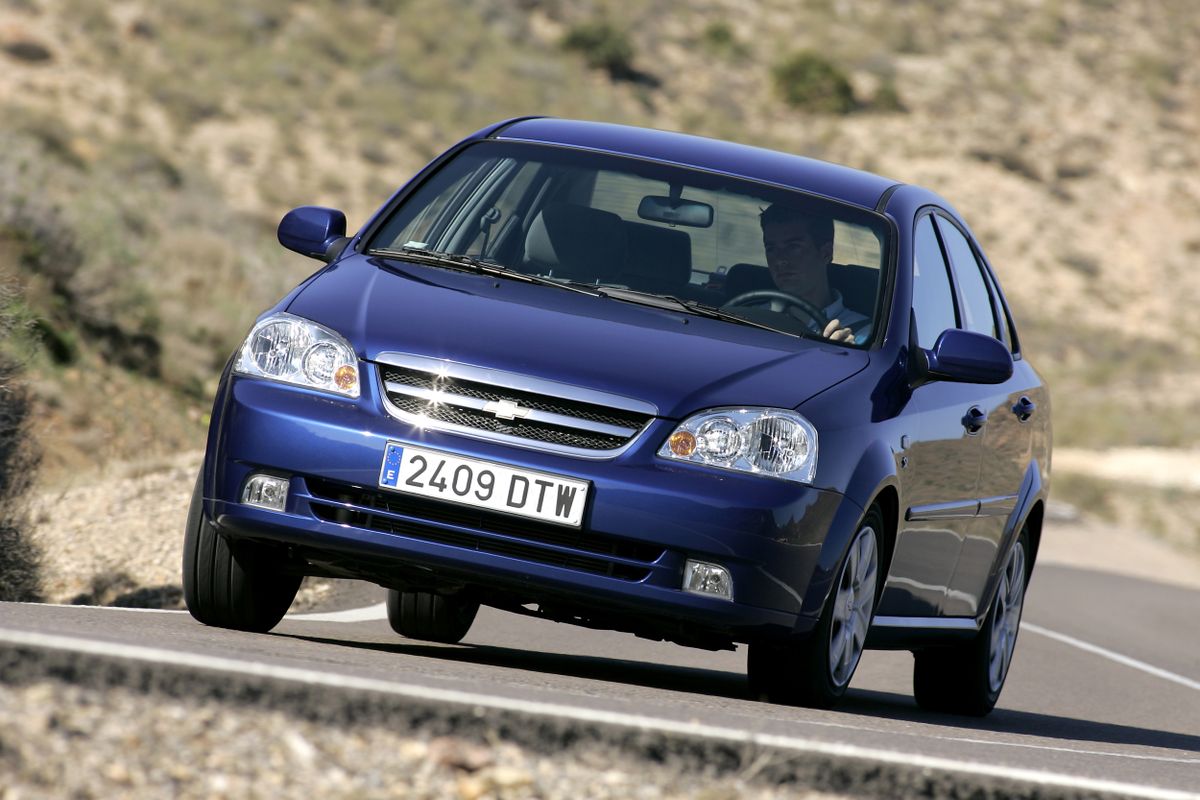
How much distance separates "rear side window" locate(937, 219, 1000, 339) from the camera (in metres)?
7.80

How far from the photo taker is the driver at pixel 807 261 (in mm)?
6715

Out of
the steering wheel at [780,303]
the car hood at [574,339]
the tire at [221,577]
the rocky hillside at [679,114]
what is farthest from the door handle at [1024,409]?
the rocky hillside at [679,114]

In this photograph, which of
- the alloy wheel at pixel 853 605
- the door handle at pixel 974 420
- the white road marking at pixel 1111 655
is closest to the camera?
the alloy wheel at pixel 853 605

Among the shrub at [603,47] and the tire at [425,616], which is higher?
the shrub at [603,47]

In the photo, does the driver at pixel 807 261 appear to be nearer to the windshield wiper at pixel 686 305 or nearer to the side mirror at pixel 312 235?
the windshield wiper at pixel 686 305

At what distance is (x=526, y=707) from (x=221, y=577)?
8.38 feet

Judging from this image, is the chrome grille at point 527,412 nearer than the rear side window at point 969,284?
Yes

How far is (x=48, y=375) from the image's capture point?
54.4 ft

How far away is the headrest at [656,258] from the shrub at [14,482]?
289 cm

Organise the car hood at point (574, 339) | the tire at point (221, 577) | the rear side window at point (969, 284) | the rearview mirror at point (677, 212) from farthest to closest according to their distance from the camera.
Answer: the rear side window at point (969, 284)
the rearview mirror at point (677, 212)
the tire at point (221, 577)
the car hood at point (574, 339)

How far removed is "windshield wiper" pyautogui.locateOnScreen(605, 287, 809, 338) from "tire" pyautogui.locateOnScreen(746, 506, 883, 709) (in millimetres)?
734

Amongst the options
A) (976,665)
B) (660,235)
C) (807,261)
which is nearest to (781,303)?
(807,261)

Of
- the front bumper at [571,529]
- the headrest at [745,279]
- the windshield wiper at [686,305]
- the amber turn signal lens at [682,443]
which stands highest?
the headrest at [745,279]

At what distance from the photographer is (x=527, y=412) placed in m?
5.68
